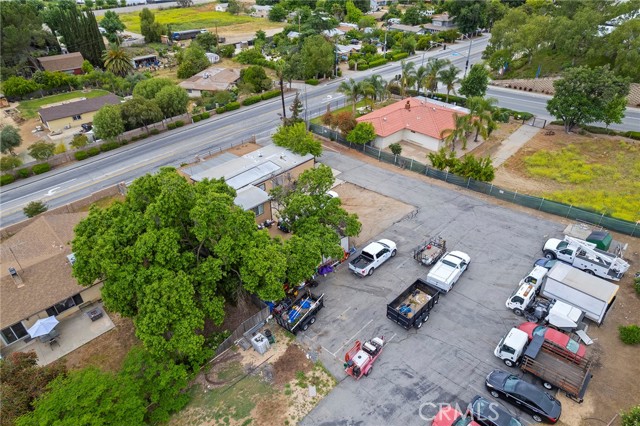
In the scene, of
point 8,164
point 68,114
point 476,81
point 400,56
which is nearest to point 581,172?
point 476,81

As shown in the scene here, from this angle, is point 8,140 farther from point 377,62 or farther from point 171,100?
point 377,62

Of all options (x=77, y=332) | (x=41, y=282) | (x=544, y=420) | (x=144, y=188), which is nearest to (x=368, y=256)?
(x=544, y=420)

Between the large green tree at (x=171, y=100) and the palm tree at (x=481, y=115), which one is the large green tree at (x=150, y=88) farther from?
the palm tree at (x=481, y=115)

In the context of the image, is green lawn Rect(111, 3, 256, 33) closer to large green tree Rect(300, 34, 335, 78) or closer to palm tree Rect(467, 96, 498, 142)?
large green tree Rect(300, 34, 335, 78)

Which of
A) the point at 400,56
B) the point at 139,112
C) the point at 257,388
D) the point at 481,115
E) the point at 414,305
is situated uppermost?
the point at 139,112

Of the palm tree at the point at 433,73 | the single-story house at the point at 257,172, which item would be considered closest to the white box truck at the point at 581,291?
the single-story house at the point at 257,172

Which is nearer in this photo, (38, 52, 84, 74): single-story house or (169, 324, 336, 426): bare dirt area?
(169, 324, 336, 426): bare dirt area

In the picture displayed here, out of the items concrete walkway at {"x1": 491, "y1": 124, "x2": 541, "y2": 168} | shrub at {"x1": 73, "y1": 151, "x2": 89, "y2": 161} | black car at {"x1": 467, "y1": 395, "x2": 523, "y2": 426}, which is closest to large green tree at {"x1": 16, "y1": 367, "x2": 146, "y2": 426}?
black car at {"x1": 467, "y1": 395, "x2": 523, "y2": 426}

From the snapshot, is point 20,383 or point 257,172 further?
point 257,172
